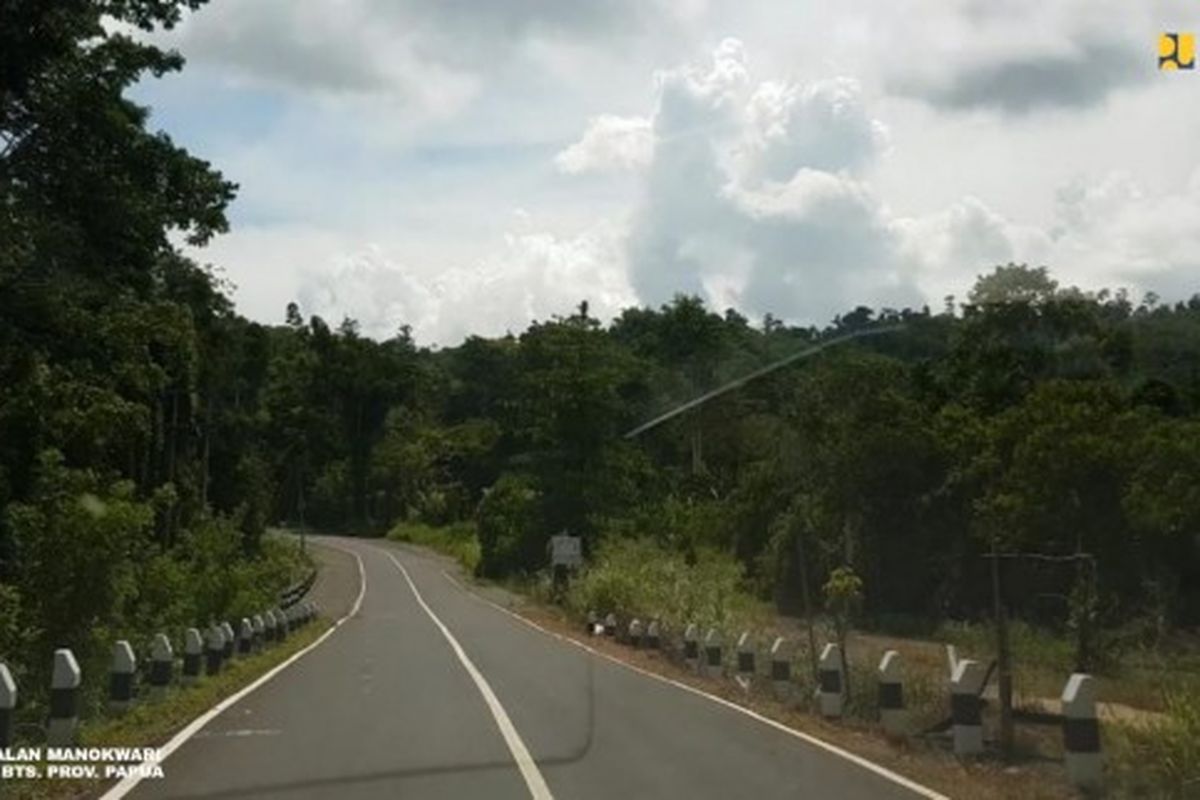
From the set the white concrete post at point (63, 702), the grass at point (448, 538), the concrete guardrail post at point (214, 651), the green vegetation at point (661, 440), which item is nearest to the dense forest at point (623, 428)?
the green vegetation at point (661, 440)

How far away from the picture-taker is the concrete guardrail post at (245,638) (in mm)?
29009

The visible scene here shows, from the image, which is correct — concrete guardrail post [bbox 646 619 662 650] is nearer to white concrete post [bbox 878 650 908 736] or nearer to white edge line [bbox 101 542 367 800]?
white edge line [bbox 101 542 367 800]

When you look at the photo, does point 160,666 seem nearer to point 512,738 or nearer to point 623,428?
point 512,738

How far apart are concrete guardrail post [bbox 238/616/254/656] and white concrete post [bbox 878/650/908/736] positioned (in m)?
16.6

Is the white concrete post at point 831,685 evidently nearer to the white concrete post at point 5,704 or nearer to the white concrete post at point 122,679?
the white concrete post at point 122,679

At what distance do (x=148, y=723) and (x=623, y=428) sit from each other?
55.8 metres

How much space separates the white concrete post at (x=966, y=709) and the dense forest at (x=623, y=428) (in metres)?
1.42

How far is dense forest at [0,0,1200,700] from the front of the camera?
25.7 metres

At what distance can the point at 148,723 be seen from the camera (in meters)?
15.8

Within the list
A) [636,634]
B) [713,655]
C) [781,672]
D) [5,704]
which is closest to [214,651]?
[713,655]

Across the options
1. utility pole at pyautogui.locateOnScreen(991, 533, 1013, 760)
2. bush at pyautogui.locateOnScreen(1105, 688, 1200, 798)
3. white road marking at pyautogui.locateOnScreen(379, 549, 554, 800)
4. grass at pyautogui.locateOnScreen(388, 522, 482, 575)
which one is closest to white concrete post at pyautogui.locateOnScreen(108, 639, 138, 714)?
white road marking at pyautogui.locateOnScreen(379, 549, 554, 800)

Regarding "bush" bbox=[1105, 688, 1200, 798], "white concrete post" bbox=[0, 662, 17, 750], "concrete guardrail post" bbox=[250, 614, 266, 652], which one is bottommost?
"concrete guardrail post" bbox=[250, 614, 266, 652]

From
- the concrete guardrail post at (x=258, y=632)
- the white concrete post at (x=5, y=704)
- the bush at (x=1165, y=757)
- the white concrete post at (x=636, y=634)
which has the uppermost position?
the white concrete post at (x=5, y=704)

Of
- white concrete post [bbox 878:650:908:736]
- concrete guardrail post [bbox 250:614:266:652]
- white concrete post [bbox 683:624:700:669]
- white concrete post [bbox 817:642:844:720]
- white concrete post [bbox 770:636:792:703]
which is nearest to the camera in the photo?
white concrete post [bbox 878:650:908:736]
